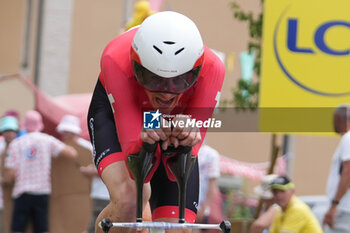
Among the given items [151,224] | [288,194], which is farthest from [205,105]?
[288,194]

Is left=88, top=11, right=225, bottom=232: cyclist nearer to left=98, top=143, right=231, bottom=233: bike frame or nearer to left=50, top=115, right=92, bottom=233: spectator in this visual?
left=98, top=143, right=231, bottom=233: bike frame

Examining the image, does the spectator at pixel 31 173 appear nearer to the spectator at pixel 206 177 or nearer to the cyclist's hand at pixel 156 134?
the spectator at pixel 206 177

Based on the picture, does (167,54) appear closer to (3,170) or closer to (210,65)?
(210,65)

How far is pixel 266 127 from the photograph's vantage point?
9.02 metres

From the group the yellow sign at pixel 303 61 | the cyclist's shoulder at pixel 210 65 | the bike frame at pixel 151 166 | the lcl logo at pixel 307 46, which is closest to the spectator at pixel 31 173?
the yellow sign at pixel 303 61

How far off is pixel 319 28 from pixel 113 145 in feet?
15.8

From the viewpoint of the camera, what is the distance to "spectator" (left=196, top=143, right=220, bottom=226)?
10.0m

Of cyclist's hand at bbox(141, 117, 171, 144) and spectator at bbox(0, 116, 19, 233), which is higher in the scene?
cyclist's hand at bbox(141, 117, 171, 144)

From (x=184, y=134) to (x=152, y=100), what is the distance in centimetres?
54

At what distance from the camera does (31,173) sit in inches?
381

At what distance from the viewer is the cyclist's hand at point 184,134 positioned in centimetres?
429

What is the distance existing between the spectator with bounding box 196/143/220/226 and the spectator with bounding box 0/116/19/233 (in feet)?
7.60

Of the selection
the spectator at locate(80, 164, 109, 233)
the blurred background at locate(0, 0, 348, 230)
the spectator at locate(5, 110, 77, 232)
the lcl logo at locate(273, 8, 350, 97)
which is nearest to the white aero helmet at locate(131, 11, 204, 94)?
the lcl logo at locate(273, 8, 350, 97)

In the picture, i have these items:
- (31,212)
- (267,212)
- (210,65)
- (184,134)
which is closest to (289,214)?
(267,212)
